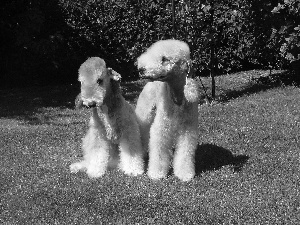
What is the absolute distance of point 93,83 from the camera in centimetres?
421

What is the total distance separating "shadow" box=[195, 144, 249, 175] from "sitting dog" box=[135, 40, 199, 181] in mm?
395

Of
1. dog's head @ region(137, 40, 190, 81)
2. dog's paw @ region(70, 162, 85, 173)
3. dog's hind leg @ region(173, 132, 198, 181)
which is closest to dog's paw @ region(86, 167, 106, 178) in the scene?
dog's paw @ region(70, 162, 85, 173)

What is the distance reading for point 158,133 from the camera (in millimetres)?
4484

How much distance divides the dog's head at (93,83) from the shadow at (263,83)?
548 centimetres

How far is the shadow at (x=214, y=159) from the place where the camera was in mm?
4992

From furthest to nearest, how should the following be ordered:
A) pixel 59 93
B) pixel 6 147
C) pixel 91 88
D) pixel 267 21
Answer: pixel 59 93 → pixel 267 21 → pixel 6 147 → pixel 91 88

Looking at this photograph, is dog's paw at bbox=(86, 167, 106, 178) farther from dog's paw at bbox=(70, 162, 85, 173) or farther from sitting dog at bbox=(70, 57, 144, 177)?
dog's paw at bbox=(70, 162, 85, 173)

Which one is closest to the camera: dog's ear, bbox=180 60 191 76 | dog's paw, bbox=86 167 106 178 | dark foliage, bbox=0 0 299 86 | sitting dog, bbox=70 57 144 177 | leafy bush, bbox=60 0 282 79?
dog's ear, bbox=180 60 191 76

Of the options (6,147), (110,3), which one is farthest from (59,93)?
(6,147)

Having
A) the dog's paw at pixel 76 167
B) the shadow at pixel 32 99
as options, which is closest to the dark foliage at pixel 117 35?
the shadow at pixel 32 99

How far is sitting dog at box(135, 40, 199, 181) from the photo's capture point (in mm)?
4176

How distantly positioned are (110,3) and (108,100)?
8699mm

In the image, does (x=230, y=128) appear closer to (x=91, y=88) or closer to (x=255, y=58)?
(x=91, y=88)

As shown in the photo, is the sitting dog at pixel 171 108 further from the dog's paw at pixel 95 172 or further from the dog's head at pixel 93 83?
the dog's paw at pixel 95 172
